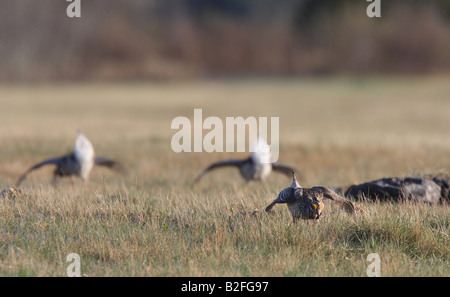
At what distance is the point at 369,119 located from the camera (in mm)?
27375

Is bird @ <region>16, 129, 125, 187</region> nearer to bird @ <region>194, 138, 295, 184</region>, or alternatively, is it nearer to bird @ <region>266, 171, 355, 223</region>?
bird @ <region>194, 138, 295, 184</region>

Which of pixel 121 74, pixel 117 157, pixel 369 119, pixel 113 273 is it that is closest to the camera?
pixel 113 273

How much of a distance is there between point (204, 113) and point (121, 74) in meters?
27.1

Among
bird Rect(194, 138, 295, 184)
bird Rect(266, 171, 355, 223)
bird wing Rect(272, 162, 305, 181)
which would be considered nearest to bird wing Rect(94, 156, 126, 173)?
bird Rect(194, 138, 295, 184)

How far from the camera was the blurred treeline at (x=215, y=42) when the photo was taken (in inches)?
Result: 1991

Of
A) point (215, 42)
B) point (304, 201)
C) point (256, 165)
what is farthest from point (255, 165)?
point (215, 42)

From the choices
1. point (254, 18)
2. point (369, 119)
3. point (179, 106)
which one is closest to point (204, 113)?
point (179, 106)

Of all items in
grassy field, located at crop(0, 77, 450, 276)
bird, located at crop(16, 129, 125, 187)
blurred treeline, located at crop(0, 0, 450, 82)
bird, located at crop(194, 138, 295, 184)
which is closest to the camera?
grassy field, located at crop(0, 77, 450, 276)

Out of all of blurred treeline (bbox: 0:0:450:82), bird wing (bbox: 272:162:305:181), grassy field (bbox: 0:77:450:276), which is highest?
blurred treeline (bbox: 0:0:450:82)

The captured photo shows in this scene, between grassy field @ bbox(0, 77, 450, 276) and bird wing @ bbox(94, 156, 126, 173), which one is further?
bird wing @ bbox(94, 156, 126, 173)

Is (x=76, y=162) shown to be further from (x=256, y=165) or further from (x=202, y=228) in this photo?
(x=202, y=228)

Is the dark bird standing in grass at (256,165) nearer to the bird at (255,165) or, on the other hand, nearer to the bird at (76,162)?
the bird at (255,165)

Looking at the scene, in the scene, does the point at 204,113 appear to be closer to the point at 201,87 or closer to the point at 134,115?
the point at 134,115

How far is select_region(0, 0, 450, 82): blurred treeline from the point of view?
50.6 meters
